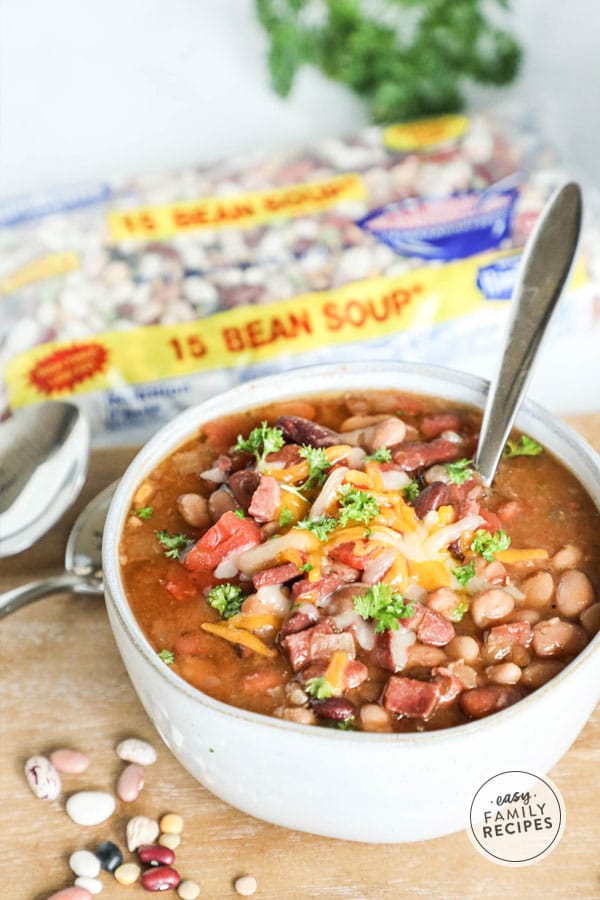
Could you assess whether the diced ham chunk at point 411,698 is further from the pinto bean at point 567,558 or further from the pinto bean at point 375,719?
the pinto bean at point 567,558

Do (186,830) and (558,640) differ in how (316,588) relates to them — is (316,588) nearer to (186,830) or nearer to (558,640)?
(558,640)

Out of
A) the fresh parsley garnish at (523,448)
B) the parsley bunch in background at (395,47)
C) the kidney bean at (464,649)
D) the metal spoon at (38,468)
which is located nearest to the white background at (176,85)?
the parsley bunch in background at (395,47)

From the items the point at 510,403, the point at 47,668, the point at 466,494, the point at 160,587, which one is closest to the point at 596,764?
the point at 466,494

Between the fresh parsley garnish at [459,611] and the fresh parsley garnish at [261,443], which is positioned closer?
the fresh parsley garnish at [459,611]

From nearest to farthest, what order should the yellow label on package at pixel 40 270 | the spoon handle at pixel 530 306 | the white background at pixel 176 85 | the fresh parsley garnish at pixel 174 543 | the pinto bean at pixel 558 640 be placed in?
the pinto bean at pixel 558 640, the fresh parsley garnish at pixel 174 543, the spoon handle at pixel 530 306, the yellow label on package at pixel 40 270, the white background at pixel 176 85

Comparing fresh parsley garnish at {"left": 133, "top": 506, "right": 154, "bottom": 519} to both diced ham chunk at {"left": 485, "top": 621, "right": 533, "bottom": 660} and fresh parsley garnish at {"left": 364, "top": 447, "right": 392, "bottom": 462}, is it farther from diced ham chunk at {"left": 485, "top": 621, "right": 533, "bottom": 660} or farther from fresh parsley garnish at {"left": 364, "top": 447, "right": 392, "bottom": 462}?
diced ham chunk at {"left": 485, "top": 621, "right": 533, "bottom": 660}

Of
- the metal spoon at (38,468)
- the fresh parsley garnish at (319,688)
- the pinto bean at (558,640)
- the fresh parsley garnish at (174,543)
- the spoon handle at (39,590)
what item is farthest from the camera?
the metal spoon at (38,468)

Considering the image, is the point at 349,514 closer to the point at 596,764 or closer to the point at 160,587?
the point at 160,587
